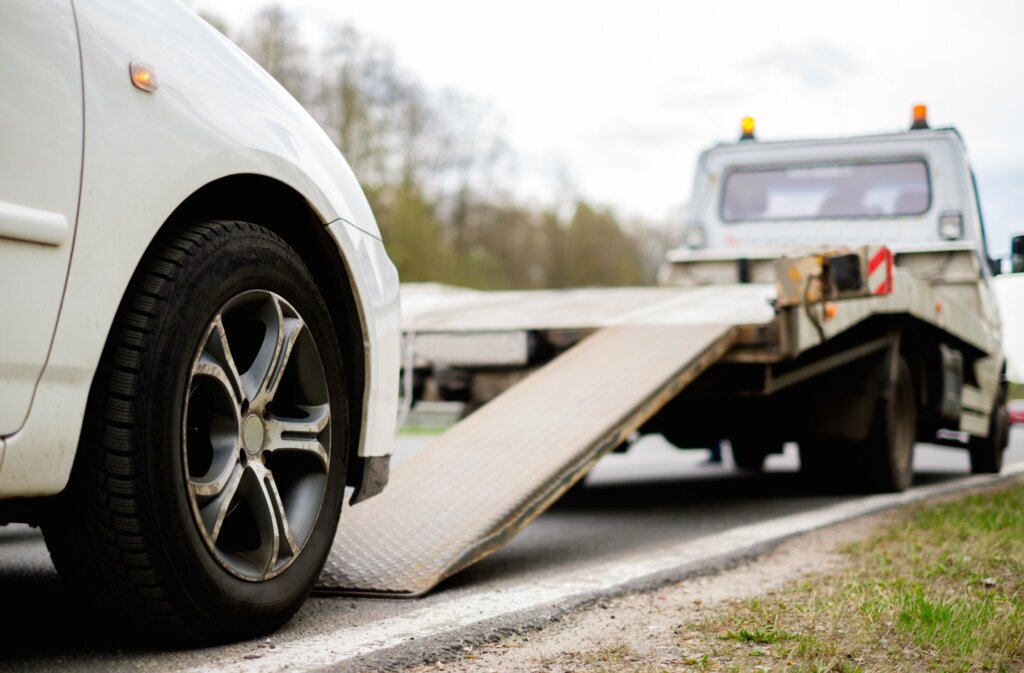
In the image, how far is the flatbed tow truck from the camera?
3.99m

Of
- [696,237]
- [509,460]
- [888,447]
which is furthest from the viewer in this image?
[696,237]

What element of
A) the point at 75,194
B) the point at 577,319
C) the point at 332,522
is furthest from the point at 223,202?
the point at 577,319

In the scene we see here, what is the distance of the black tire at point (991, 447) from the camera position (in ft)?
29.6

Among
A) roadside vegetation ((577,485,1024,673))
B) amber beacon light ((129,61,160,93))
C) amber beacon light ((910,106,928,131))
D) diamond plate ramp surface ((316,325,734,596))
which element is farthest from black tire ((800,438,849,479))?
amber beacon light ((129,61,160,93))

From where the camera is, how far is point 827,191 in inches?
355

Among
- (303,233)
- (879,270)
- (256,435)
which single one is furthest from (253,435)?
(879,270)

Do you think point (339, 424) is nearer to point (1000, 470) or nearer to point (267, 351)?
point (267, 351)

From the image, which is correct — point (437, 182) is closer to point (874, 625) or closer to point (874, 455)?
point (874, 455)

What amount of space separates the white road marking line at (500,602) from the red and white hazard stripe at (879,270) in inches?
45.3

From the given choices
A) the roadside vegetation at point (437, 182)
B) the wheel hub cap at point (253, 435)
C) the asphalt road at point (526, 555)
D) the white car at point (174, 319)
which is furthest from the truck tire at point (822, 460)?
the roadside vegetation at point (437, 182)

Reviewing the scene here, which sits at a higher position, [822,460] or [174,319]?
[174,319]

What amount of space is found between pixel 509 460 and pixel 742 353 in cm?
169

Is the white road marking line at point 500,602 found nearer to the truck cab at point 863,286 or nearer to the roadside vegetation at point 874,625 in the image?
the roadside vegetation at point 874,625

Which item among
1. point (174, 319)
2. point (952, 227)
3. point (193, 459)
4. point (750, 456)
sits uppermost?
→ point (952, 227)
